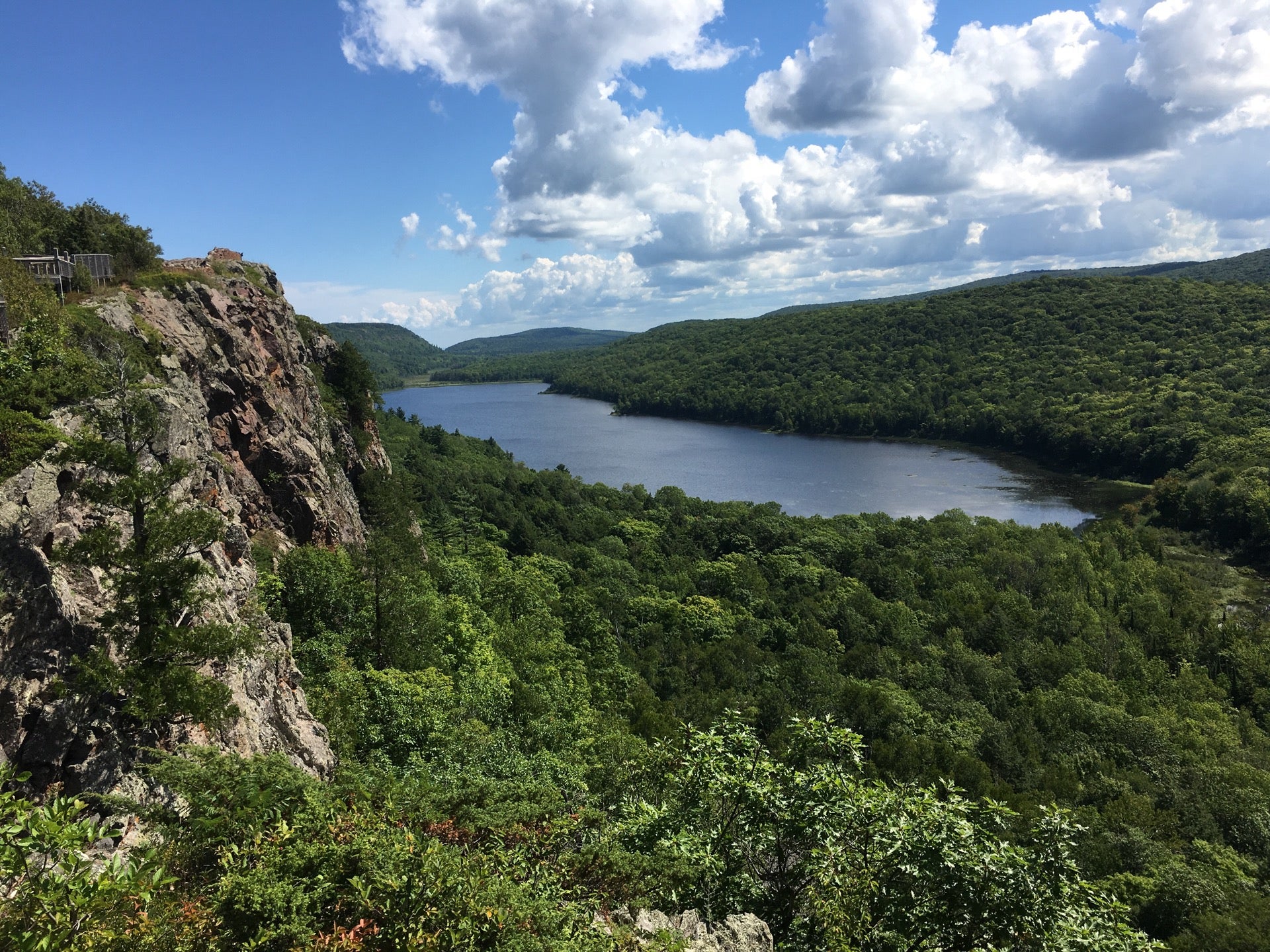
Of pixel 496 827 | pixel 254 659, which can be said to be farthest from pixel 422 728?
pixel 496 827

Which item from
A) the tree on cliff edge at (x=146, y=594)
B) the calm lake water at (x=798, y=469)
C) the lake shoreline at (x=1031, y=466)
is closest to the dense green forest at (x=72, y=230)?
the tree on cliff edge at (x=146, y=594)

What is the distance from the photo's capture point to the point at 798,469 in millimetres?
107188

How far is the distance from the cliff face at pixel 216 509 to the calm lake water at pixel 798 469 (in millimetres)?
61616

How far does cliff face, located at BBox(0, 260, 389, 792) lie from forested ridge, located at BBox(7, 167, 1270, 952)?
1.33 feet

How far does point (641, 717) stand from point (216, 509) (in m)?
21.5

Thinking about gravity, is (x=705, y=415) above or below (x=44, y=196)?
below

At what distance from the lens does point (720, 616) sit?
50.9 m

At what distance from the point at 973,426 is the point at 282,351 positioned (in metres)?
117

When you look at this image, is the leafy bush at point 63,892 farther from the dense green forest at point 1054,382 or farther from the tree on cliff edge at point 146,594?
the dense green forest at point 1054,382

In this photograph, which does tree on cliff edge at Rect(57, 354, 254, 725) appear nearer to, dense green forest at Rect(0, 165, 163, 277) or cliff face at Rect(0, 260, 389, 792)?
cliff face at Rect(0, 260, 389, 792)

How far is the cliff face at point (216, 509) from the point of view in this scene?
9859 millimetres

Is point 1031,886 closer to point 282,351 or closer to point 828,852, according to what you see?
point 828,852

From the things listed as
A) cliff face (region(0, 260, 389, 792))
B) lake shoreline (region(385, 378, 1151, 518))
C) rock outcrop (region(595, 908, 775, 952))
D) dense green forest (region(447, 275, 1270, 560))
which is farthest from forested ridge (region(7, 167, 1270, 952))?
lake shoreline (region(385, 378, 1151, 518))

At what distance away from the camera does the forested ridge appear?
773 centimetres
